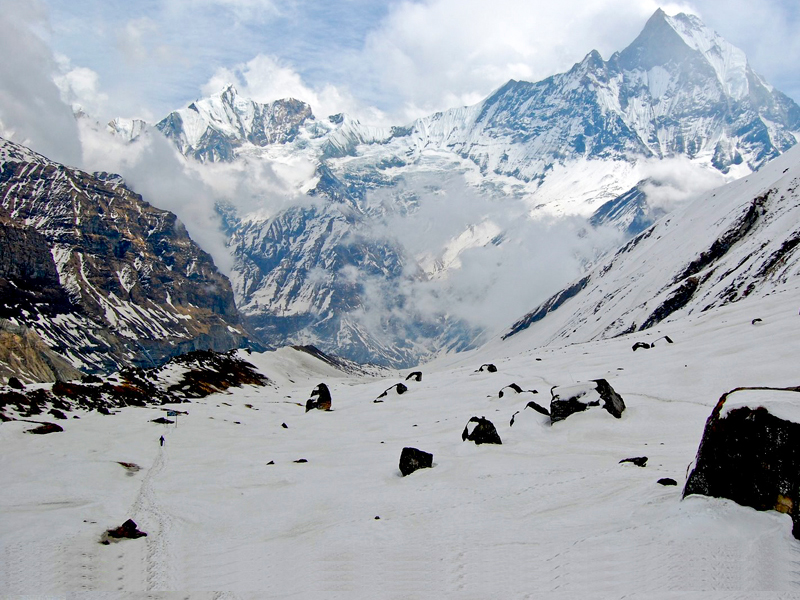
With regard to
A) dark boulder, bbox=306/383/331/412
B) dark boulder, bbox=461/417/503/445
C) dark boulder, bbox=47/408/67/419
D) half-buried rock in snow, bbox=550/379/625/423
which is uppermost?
dark boulder, bbox=47/408/67/419

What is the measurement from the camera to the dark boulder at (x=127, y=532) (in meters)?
11.1

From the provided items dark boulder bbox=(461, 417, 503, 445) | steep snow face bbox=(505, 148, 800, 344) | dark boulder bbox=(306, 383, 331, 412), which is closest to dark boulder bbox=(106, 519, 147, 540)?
dark boulder bbox=(461, 417, 503, 445)

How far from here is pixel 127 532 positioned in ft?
36.9

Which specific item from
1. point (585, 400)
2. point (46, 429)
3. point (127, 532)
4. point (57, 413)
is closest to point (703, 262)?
point (585, 400)

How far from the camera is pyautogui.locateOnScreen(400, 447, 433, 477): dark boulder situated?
49.2 feet

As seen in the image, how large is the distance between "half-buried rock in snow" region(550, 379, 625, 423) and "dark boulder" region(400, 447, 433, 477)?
6.67 m

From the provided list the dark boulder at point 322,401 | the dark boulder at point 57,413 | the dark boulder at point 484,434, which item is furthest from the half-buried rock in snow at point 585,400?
the dark boulder at point 322,401

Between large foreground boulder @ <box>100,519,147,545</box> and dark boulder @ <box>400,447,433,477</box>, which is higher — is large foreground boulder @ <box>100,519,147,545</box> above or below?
below

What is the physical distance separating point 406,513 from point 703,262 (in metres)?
106

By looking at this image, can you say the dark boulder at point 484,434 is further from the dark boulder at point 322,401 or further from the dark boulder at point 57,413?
the dark boulder at point 322,401

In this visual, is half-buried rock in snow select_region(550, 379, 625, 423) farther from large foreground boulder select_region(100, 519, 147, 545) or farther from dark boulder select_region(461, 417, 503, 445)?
large foreground boulder select_region(100, 519, 147, 545)

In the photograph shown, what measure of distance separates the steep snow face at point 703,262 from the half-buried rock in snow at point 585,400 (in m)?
28.7

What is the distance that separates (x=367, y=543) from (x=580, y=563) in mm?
3543

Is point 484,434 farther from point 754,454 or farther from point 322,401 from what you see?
point 322,401
